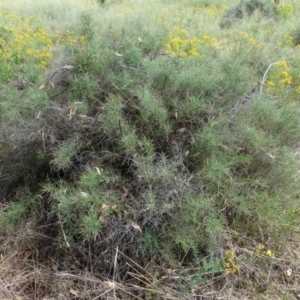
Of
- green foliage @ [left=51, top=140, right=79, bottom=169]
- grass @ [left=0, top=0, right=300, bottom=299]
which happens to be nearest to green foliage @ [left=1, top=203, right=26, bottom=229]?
grass @ [left=0, top=0, right=300, bottom=299]

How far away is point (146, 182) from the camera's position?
2377 mm

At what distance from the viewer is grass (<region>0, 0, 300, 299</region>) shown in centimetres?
226

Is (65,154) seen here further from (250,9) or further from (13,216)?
(250,9)

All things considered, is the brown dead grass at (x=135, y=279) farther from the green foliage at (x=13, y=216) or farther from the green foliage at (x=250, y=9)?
the green foliage at (x=250, y=9)

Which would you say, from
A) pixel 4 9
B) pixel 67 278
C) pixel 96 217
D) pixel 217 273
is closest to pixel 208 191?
pixel 217 273

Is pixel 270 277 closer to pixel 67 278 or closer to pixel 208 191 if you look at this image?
pixel 208 191

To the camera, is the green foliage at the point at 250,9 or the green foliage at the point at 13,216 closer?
the green foliage at the point at 13,216

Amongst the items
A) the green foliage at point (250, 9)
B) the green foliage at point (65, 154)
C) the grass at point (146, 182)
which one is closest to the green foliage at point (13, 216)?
the grass at point (146, 182)

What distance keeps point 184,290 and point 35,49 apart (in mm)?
3601

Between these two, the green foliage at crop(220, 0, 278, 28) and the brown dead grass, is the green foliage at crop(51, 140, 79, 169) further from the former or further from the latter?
the green foliage at crop(220, 0, 278, 28)

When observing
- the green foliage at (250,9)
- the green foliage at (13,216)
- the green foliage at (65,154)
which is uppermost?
the green foliage at (65,154)

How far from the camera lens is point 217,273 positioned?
2312 millimetres

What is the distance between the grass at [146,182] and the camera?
7.43ft

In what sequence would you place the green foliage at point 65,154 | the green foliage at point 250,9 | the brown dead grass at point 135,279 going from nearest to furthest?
the brown dead grass at point 135,279 → the green foliage at point 65,154 → the green foliage at point 250,9
